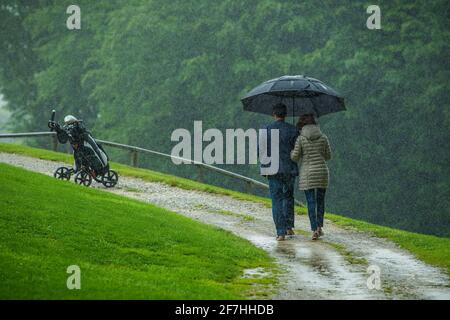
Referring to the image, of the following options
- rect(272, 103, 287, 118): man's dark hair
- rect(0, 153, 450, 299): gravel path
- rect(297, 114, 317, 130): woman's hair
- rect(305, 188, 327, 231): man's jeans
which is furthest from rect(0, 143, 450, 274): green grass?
rect(272, 103, 287, 118): man's dark hair

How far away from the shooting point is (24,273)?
8.60m

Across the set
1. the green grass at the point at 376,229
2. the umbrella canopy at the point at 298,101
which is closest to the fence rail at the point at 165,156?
the green grass at the point at 376,229

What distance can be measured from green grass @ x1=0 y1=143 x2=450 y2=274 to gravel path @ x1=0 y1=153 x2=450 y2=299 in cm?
29

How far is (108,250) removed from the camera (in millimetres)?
10758

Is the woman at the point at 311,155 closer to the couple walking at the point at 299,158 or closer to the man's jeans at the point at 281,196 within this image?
the couple walking at the point at 299,158

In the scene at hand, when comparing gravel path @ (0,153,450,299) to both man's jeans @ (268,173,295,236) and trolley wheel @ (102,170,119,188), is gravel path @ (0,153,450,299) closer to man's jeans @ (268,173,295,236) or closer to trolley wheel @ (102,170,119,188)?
trolley wheel @ (102,170,119,188)

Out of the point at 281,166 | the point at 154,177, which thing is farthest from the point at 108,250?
the point at 154,177

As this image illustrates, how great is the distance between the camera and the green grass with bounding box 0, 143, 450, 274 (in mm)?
12776

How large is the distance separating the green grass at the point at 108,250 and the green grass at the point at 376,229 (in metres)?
2.79

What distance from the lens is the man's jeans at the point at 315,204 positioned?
13163 millimetres

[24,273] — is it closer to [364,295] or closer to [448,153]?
[364,295]

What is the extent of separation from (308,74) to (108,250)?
23.3 m

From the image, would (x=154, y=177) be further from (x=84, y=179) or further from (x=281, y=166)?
(x=281, y=166)

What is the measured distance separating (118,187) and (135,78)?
57.6 feet
